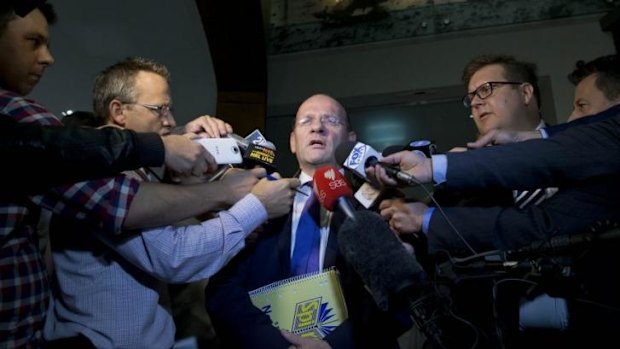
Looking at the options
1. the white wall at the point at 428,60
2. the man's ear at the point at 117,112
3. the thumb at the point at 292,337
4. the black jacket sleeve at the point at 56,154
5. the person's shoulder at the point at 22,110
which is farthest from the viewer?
the white wall at the point at 428,60

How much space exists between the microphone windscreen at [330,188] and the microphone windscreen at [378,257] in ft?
0.47

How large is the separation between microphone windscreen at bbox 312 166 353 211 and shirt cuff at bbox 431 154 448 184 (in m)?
0.28

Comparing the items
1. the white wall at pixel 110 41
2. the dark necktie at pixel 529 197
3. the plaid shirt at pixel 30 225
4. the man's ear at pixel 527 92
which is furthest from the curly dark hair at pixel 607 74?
the white wall at pixel 110 41

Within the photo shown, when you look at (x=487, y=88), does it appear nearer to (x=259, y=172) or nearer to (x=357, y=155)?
(x=357, y=155)

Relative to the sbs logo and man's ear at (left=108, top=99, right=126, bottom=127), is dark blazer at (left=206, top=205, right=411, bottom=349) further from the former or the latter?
man's ear at (left=108, top=99, right=126, bottom=127)

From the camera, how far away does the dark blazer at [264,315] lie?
1443 millimetres

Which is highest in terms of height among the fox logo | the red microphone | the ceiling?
the ceiling

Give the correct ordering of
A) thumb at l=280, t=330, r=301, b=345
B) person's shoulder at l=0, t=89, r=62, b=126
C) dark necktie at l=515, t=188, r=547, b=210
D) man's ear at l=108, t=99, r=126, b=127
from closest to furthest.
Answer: person's shoulder at l=0, t=89, r=62, b=126, thumb at l=280, t=330, r=301, b=345, dark necktie at l=515, t=188, r=547, b=210, man's ear at l=108, t=99, r=126, b=127

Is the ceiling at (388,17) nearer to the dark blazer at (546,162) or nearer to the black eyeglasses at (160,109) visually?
the black eyeglasses at (160,109)

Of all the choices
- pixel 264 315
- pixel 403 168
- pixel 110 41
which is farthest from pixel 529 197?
pixel 110 41

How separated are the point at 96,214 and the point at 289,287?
→ 67 cm

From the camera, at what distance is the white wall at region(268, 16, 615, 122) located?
425 centimetres

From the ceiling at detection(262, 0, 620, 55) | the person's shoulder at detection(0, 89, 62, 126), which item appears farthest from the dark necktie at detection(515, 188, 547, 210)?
the ceiling at detection(262, 0, 620, 55)

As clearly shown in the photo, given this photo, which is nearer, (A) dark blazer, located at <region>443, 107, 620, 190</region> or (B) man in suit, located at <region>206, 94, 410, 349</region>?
(A) dark blazer, located at <region>443, 107, 620, 190</region>
